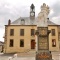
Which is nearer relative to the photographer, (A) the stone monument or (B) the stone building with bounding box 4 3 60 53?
(A) the stone monument

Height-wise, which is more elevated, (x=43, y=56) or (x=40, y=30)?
(x=40, y=30)

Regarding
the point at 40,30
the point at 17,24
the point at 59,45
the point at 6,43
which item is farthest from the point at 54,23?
the point at 40,30

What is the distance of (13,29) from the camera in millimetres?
42969

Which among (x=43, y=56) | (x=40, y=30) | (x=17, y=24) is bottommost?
(x=43, y=56)

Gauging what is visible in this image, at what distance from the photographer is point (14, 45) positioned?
42.7 meters

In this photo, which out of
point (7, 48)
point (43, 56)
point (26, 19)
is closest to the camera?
point (43, 56)

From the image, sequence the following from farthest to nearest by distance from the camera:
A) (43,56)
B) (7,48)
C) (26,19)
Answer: (26,19)
(7,48)
(43,56)

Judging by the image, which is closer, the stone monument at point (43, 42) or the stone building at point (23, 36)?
the stone monument at point (43, 42)

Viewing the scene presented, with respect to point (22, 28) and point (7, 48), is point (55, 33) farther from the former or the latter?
point (7, 48)

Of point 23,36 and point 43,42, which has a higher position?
point 23,36

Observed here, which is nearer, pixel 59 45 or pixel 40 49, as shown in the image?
pixel 40 49

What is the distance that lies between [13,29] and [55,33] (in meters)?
9.97

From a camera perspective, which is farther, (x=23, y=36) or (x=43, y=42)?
(x=23, y=36)

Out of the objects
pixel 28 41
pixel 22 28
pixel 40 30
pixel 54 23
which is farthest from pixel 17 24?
pixel 40 30
